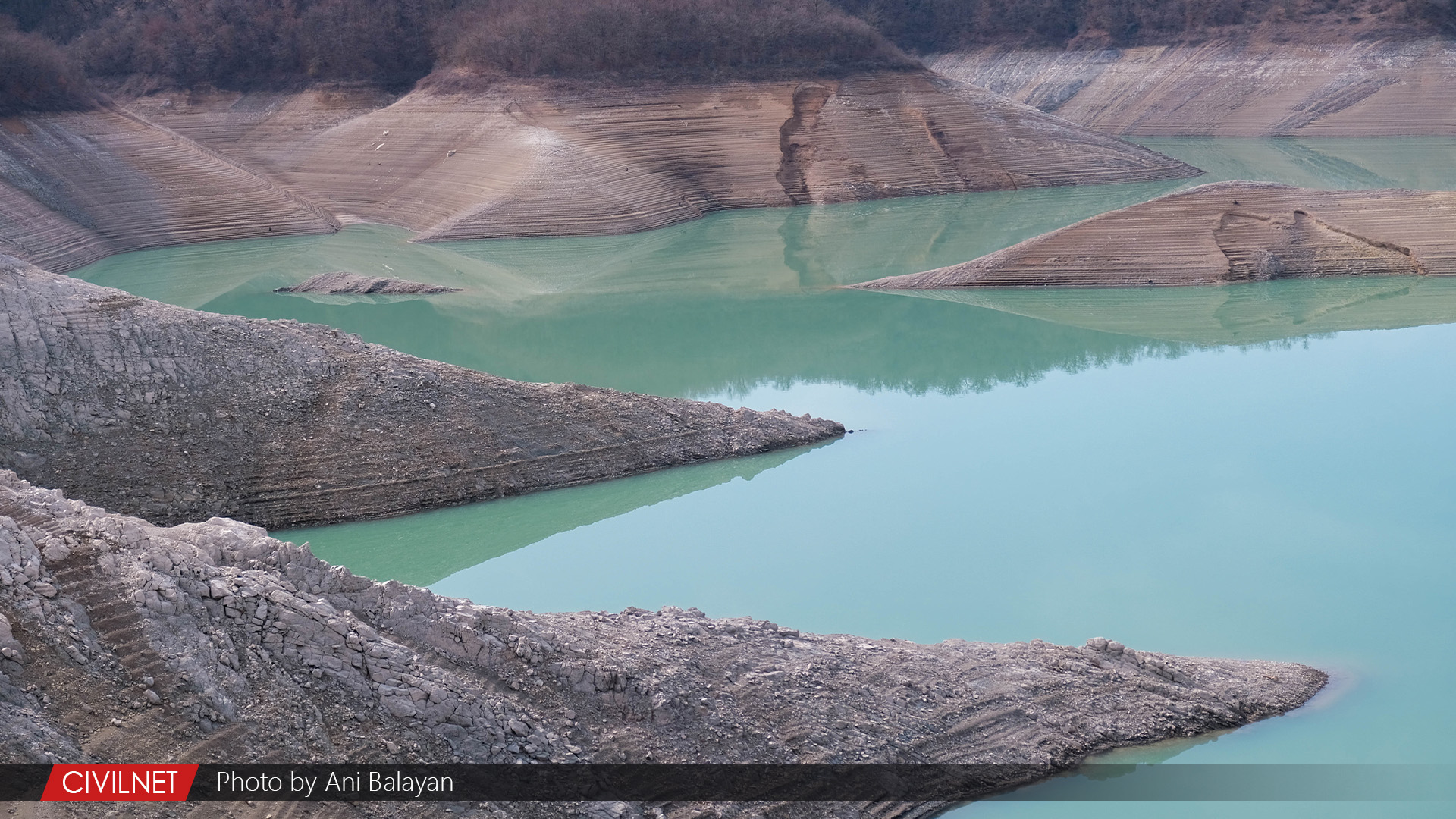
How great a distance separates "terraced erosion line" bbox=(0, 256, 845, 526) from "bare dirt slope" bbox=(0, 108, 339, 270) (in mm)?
16841

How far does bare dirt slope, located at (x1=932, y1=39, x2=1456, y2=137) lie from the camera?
145 feet

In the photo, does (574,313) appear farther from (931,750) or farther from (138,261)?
(931,750)

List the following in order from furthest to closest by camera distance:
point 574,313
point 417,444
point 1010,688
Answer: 1. point 574,313
2. point 417,444
3. point 1010,688

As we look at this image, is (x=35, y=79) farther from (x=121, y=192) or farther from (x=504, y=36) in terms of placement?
(x=504, y=36)

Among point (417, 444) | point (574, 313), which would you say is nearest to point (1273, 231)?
point (574, 313)

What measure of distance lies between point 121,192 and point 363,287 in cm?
1076

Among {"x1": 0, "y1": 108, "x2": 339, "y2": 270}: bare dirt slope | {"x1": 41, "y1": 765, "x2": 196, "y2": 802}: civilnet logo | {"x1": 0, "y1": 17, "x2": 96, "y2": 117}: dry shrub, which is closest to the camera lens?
{"x1": 41, "y1": 765, "x2": 196, "y2": 802}: civilnet logo

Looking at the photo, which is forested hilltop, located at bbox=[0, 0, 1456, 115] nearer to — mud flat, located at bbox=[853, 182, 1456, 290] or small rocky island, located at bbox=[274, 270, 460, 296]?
small rocky island, located at bbox=[274, 270, 460, 296]

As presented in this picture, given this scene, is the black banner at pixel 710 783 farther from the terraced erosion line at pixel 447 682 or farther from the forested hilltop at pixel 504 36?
the forested hilltop at pixel 504 36

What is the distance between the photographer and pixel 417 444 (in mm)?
12852

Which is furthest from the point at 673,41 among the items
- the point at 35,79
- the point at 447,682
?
the point at 447,682

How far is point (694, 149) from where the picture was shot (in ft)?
115

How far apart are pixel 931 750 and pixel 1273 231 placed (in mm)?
19259

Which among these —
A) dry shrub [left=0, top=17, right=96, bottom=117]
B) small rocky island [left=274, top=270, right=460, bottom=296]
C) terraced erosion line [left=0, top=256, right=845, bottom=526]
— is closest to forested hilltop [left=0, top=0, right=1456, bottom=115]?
dry shrub [left=0, top=17, right=96, bottom=117]
